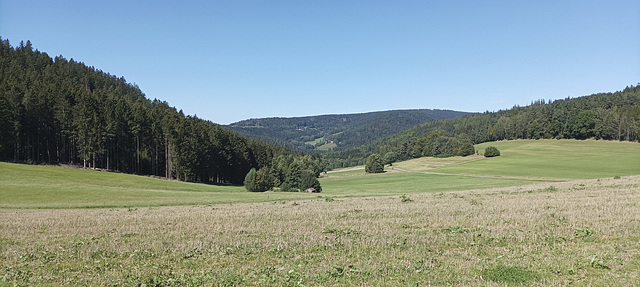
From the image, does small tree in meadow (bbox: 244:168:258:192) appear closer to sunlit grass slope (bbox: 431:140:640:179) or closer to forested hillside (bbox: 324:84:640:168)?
sunlit grass slope (bbox: 431:140:640:179)

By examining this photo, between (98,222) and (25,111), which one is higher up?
(25,111)

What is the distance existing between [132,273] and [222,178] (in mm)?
102085

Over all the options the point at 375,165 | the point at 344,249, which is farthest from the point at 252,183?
the point at 344,249

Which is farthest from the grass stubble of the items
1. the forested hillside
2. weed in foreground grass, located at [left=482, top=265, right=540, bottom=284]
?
the forested hillside

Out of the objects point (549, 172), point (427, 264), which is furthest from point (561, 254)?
point (549, 172)

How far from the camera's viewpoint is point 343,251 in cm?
1117

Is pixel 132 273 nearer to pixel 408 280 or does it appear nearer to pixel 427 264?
pixel 408 280

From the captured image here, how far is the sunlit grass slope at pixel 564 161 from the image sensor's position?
82000 millimetres

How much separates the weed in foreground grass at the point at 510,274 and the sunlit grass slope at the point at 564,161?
80.2 meters

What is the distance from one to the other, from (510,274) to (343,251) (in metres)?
4.58

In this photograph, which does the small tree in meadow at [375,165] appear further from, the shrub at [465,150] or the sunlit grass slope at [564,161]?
the shrub at [465,150]

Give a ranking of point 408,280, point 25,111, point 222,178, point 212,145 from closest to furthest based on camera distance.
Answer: point 408,280
point 25,111
point 212,145
point 222,178

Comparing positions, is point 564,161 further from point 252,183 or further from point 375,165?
point 252,183

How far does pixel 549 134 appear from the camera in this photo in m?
155
